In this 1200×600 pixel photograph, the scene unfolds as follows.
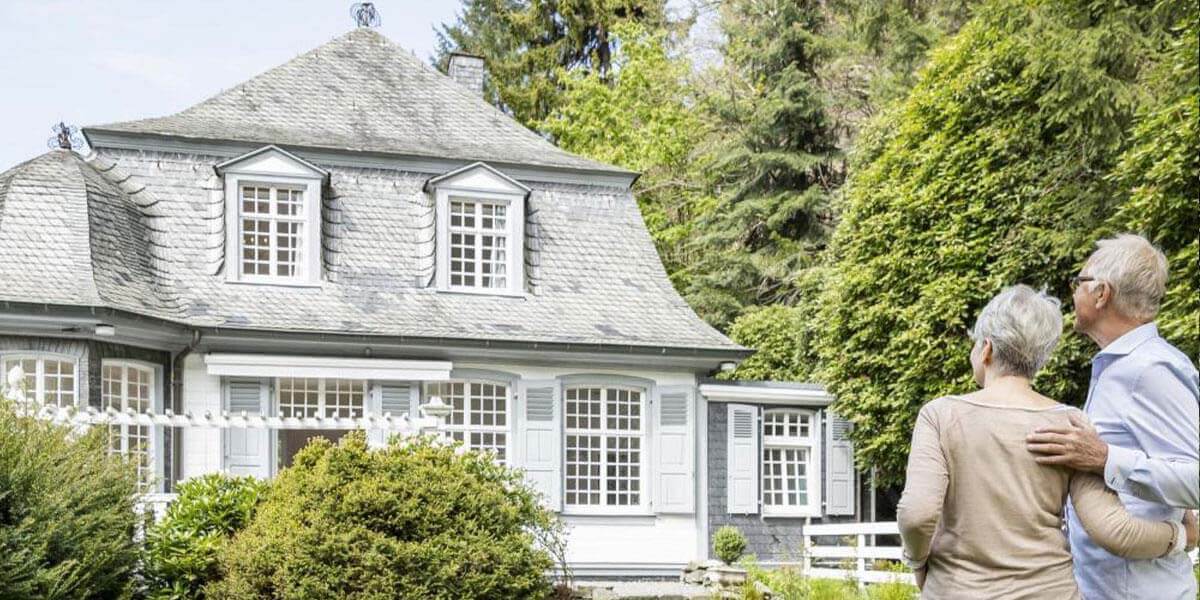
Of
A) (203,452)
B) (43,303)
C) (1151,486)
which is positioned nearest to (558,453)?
(203,452)

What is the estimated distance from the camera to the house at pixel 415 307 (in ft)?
47.5

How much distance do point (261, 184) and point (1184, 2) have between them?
10.0 metres

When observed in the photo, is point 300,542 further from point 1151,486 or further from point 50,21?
point 50,21

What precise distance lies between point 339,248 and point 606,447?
157 inches

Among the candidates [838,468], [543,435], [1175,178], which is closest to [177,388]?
[543,435]

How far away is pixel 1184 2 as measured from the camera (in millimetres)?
12383

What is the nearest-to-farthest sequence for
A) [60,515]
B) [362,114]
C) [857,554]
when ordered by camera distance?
1. [60,515]
2. [857,554]
3. [362,114]

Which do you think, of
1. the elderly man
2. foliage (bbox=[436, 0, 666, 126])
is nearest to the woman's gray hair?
the elderly man

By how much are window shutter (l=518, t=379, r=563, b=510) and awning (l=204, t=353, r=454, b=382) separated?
3.79 ft

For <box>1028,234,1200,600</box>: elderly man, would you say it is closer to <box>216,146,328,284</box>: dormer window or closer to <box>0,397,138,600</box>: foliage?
<box>0,397,138,600</box>: foliage

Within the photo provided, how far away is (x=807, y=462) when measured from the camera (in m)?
17.5

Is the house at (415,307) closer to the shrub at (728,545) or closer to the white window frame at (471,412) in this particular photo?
the white window frame at (471,412)

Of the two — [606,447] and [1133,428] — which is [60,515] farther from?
[606,447]

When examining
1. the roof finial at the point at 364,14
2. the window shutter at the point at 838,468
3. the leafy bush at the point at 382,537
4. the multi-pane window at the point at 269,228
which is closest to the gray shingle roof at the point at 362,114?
the roof finial at the point at 364,14
